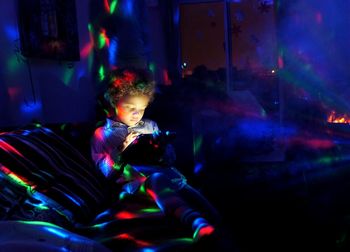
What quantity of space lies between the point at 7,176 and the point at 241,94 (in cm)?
392

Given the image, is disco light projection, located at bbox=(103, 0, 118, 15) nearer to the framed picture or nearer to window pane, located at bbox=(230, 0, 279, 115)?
the framed picture

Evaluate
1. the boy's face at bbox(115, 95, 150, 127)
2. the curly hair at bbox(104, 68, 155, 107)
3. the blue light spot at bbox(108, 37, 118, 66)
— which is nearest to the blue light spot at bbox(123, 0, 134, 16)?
the blue light spot at bbox(108, 37, 118, 66)

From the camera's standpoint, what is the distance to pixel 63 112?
254 centimetres

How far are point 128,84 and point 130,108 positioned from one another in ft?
0.40

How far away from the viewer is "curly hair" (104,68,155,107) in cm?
188

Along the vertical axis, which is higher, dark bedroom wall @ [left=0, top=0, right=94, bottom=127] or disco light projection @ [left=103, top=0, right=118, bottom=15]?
disco light projection @ [left=103, top=0, right=118, bottom=15]

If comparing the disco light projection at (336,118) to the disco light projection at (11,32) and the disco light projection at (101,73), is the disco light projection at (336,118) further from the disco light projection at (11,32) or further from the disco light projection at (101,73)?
the disco light projection at (11,32)

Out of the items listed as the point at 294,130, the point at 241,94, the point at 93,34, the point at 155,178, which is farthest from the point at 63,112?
the point at 294,130

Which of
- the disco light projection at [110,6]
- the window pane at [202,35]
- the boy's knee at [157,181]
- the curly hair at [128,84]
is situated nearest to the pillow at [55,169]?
the boy's knee at [157,181]

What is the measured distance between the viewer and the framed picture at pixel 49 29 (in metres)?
2.07

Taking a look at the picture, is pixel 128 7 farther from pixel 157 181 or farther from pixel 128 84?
pixel 157 181

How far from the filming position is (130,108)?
1.87m

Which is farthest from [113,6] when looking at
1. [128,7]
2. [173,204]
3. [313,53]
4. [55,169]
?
[313,53]

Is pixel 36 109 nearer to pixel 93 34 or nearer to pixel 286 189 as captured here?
pixel 93 34
